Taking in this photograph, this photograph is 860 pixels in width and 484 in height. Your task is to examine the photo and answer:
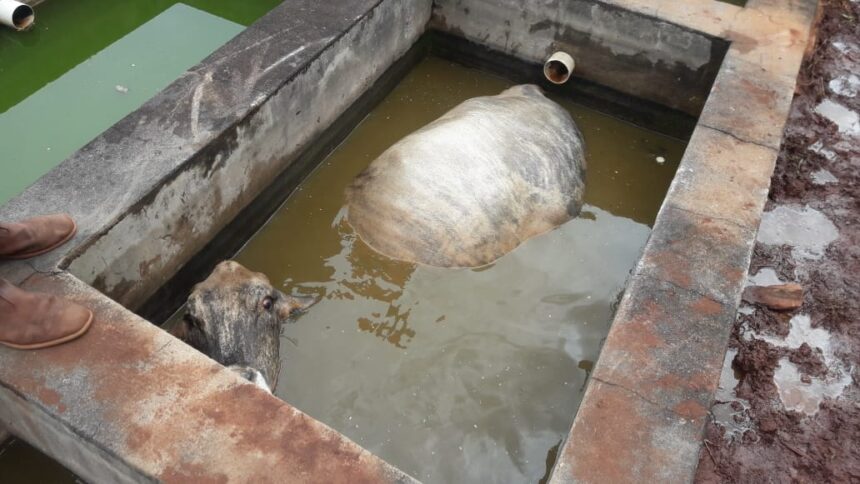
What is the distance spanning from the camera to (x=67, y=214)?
3688 mm

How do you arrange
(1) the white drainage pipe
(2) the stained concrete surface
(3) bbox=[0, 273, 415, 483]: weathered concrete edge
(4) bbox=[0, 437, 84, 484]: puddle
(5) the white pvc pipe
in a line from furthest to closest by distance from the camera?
1. (5) the white pvc pipe
2. (1) the white drainage pipe
3. (4) bbox=[0, 437, 84, 484]: puddle
4. (2) the stained concrete surface
5. (3) bbox=[0, 273, 415, 483]: weathered concrete edge

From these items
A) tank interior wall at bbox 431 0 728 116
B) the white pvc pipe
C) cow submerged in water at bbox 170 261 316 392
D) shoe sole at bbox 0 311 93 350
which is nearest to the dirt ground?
tank interior wall at bbox 431 0 728 116

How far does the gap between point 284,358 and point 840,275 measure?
372 centimetres

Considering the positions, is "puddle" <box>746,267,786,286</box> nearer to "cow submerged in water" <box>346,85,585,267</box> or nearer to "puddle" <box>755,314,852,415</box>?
"puddle" <box>755,314,852,415</box>

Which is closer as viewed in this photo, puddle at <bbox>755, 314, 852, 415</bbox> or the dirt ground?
the dirt ground

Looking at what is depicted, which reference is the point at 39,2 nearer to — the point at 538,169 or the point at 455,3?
the point at 455,3

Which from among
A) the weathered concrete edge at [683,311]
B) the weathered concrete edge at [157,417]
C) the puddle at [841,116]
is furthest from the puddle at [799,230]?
the weathered concrete edge at [157,417]

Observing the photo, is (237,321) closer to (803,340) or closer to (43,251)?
(43,251)

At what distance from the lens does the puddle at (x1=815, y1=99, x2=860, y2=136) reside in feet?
20.0

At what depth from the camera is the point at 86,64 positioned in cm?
670

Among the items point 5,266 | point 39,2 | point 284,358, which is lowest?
point 284,358

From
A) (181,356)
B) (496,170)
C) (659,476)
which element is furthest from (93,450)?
(496,170)

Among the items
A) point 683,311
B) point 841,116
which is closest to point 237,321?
point 683,311

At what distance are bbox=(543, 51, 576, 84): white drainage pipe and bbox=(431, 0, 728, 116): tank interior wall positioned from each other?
16cm
